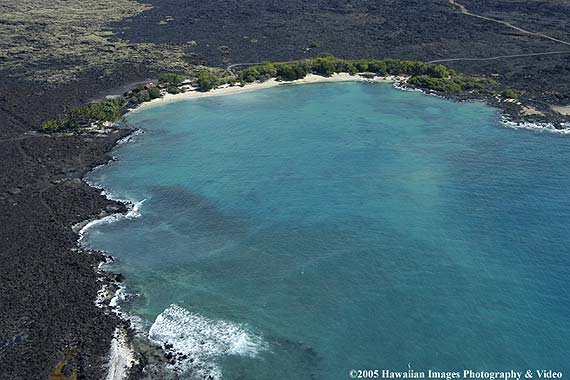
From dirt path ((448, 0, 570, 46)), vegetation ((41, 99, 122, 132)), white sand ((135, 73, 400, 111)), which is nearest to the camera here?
vegetation ((41, 99, 122, 132))

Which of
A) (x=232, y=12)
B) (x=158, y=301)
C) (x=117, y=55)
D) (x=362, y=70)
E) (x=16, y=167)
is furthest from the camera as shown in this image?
(x=232, y=12)

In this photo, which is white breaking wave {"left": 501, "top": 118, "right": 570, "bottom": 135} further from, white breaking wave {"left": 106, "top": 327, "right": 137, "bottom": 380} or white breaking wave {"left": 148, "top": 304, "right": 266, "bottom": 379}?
white breaking wave {"left": 106, "top": 327, "right": 137, "bottom": 380}

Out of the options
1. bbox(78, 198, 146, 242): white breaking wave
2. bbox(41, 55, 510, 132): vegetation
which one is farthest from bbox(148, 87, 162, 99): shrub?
bbox(78, 198, 146, 242): white breaking wave

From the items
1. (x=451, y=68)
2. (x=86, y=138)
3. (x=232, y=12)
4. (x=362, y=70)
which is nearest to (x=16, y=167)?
(x=86, y=138)

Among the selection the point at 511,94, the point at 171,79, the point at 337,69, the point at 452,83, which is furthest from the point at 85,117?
the point at 511,94

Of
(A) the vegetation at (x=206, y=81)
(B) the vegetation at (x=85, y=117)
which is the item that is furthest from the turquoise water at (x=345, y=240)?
(A) the vegetation at (x=206, y=81)

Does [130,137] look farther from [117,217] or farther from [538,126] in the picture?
[538,126]

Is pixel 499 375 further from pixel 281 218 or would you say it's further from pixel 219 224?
pixel 219 224
